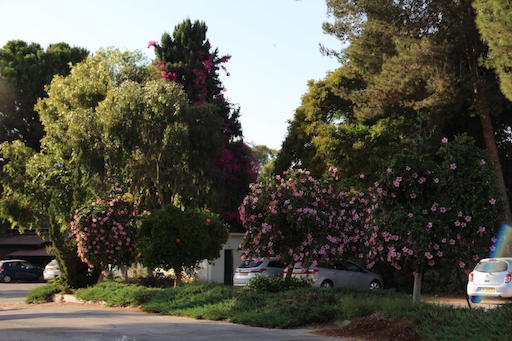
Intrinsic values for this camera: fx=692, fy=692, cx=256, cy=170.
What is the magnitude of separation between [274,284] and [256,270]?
708 centimetres

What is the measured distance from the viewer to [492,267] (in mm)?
22031

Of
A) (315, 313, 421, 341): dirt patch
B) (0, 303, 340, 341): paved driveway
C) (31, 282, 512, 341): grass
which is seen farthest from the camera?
(0, 303, 340, 341): paved driveway

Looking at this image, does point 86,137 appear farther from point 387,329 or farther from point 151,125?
point 387,329

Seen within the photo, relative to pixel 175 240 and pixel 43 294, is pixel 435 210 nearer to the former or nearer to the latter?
pixel 175 240

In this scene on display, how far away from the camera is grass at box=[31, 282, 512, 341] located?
465 inches

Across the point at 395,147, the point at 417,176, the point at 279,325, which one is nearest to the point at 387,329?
the point at 279,325

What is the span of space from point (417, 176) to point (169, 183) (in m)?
16.0

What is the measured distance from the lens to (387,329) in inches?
516

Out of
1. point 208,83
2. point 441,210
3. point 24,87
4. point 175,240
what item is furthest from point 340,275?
point 24,87

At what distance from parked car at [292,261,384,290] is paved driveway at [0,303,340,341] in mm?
9961

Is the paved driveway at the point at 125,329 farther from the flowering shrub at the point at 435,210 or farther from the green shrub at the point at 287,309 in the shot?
the flowering shrub at the point at 435,210

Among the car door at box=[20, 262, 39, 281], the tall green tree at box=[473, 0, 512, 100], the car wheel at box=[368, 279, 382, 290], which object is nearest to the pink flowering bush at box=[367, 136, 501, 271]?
the tall green tree at box=[473, 0, 512, 100]

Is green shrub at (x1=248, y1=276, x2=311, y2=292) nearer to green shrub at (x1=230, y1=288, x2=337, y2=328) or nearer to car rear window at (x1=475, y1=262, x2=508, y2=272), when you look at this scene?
green shrub at (x1=230, y1=288, x2=337, y2=328)

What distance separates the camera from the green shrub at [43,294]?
85.0ft
